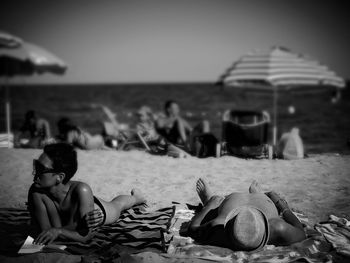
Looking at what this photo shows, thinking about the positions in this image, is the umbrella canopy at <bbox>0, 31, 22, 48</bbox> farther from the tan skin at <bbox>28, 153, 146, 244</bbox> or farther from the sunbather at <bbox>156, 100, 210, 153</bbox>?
the tan skin at <bbox>28, 153, 146, 244</bbox>

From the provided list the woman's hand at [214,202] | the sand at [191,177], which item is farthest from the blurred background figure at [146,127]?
the woman's hand at [214,202]

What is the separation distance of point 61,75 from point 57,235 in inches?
236

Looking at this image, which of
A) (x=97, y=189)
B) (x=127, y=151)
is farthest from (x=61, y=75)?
(x=97, y=189)

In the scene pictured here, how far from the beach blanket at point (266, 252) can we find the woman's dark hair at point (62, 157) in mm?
1120

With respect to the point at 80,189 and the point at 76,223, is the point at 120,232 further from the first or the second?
the point at 80,189

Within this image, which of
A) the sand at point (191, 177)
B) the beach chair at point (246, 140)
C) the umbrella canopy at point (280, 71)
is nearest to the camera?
the sand at point (191, 177)

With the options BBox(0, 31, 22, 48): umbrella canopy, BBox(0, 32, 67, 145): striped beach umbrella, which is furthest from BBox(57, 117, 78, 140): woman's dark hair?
Answer: BBox(0, 31, 22, 48): umbrella canopy

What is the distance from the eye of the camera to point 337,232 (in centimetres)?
319

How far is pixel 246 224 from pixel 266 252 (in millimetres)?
403

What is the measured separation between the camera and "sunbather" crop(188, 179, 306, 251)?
2648mm

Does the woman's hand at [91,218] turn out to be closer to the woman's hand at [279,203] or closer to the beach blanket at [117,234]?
the beach blanket at [117,234]

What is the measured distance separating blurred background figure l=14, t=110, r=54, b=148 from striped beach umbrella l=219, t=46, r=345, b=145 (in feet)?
14.8

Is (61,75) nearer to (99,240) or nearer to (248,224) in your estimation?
(99,240)

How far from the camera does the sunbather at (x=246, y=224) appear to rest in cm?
265
